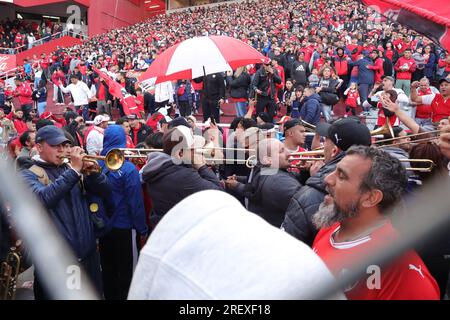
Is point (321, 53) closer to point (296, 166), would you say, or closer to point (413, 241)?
point (296, 166)

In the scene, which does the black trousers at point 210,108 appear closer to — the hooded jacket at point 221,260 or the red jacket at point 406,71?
the red jacket at point 406,71

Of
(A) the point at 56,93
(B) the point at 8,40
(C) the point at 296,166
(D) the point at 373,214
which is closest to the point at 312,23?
(A) the point at 56,93

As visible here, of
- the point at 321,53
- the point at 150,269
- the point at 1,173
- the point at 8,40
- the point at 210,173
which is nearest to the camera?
the point at 150,269

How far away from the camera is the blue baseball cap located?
3.25m

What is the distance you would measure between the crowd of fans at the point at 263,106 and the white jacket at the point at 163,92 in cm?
3

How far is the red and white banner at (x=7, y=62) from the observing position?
28750 millimetres

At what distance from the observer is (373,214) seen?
2064mm

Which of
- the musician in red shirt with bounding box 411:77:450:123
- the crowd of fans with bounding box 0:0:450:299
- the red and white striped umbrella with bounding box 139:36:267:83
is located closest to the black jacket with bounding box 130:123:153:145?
the crowd of fans with bounding box 0:0:450:299

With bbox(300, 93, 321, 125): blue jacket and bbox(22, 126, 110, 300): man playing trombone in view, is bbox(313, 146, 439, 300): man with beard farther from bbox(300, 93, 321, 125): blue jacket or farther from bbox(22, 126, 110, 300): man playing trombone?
bbox(300, 93, 321, 125): blue jacket

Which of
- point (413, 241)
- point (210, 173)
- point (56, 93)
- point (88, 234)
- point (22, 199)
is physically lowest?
point (56, 93)

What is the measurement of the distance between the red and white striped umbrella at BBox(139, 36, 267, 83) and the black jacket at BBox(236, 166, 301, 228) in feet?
10.7

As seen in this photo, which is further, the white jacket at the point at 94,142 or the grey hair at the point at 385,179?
the white jacket at the point at 94,142

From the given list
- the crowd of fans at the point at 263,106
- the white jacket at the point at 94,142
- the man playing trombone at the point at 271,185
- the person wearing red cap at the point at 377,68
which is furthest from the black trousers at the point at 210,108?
the man playing trombone at the point at 271,185

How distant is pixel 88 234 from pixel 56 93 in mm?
15716
